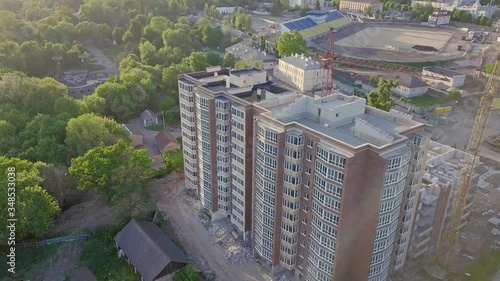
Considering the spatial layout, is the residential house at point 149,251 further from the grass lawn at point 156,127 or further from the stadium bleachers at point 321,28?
the stadium bleachers at point 321,28

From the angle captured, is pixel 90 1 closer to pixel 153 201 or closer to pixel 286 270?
pixel 153 201

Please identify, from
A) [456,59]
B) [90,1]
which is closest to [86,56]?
[90,1]

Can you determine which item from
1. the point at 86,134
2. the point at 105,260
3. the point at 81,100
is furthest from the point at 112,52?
the point at 105,260

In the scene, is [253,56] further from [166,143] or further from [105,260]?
[105,260]

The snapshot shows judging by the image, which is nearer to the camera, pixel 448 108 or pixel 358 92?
pixel 448 108

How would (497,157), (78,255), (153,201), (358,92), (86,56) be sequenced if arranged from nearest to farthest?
1. (78,255)
2. (153,201)
3. (497,157)
4. (358,92)
5. (86,56)

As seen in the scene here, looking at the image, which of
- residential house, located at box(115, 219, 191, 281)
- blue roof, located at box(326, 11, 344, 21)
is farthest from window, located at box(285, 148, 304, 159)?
blue roof, located at box(326, 11, 344, 21)
